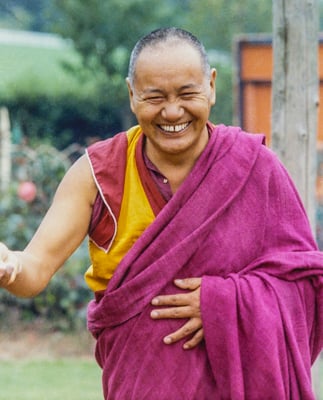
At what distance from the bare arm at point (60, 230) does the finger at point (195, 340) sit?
0.54 m

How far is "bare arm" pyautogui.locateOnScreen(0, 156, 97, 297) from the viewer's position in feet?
12.7

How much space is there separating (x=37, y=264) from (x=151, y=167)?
544 millimetres

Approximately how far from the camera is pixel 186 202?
3916 millimetres

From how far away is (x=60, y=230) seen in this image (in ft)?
12.9

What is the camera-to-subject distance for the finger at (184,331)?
3.87 m

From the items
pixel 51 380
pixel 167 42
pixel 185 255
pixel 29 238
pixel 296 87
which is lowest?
pixel 51 380

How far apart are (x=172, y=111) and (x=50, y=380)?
14.4ft

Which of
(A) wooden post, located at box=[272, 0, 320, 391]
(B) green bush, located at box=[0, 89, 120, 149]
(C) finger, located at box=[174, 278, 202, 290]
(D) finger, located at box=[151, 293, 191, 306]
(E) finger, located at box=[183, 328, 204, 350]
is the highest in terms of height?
(A) wooden post, located at box=[272, 0, 320, 391]

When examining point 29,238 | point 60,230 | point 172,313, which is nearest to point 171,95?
point 60,230

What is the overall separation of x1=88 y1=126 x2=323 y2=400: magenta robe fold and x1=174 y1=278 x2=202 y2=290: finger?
0.07 ft

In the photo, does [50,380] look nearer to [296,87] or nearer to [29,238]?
[29,238]

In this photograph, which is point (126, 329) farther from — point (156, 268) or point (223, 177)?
point (223, 177)

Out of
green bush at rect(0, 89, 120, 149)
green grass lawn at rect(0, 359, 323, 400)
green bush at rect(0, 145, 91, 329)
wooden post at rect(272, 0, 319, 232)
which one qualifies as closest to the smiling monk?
wooden post at rect(272, 0, 319, 232)

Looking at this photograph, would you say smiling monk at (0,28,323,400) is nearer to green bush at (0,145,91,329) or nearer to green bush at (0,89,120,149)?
green bush at (0,145,91,329)
